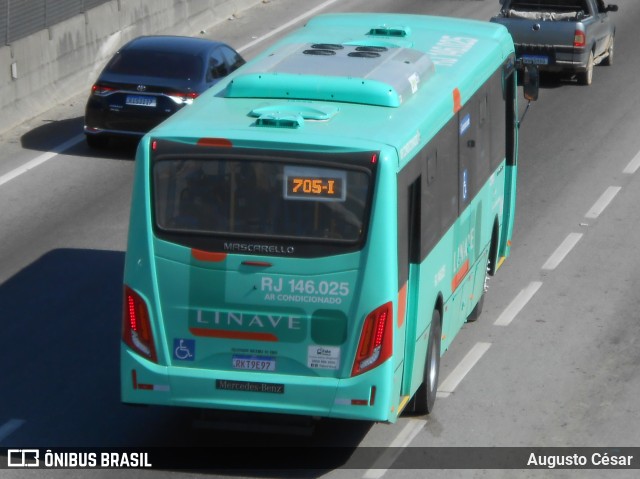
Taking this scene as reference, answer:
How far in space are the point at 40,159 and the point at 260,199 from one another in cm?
1102

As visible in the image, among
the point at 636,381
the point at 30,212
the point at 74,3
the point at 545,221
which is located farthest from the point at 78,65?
the point at 636,381

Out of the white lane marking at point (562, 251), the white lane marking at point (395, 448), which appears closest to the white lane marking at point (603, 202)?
the white lane marking at point (562, 251)

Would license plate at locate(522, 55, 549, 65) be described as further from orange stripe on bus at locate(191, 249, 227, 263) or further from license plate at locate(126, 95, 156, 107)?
orange stripe on bus at locate(191, 249, 227, 263)

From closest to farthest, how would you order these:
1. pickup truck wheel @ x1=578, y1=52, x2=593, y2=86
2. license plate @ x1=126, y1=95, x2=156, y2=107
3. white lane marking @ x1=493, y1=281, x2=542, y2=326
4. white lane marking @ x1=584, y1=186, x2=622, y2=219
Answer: white lane marking @ x1=493, y1=281, x2=542, y2=326 < white lane marking @ x1=584, y1=186, x2=622, y2=219 < license plate @ x1=126, y1=95, x2=156, y2=107 < pickup truck wheel @ x1=578, y1=52, x2=593, y2=86

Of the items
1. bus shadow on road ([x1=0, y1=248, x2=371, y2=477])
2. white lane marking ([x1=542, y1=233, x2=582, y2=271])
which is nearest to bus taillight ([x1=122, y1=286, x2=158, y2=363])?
bus shadow on road ([x1=0, y1=248, x2=371, y2=477])

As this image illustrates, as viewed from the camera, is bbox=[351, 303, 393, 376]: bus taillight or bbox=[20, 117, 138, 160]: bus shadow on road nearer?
bbox=[351, 303, 393, 376]: bus taillight

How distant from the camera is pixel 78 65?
24.7 metres

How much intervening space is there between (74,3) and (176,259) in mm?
15378

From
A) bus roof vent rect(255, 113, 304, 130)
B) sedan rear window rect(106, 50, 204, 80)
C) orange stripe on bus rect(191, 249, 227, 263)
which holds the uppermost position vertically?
bus roof vent rect(255, 113, 304, 130)

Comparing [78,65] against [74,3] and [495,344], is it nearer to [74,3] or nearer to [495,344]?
[74,3]

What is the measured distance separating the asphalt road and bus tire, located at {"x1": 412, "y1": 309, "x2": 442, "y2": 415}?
0.46 ft

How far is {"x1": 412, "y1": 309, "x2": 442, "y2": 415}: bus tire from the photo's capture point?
39.5 feet

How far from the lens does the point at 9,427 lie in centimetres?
1180

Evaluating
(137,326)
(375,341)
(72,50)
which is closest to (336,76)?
(375,341)
